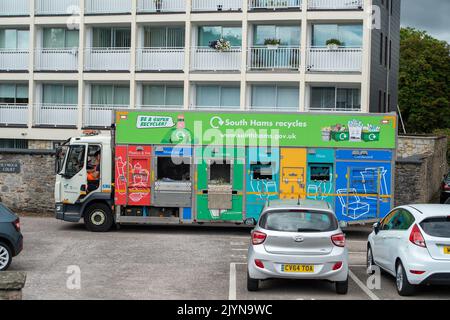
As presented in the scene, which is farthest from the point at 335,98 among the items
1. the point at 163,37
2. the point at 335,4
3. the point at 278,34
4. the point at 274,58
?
the point at 163,37

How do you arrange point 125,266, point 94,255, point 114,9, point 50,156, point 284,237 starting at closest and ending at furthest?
point 284,237
point 125,266
point 94,255
point 50,156
point 114,9

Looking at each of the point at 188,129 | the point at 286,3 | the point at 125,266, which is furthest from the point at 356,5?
the point at 125,266

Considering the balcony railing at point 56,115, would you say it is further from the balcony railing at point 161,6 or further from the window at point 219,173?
the window at point 219,173

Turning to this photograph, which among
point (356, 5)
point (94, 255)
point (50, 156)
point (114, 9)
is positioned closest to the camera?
point (94, 255)

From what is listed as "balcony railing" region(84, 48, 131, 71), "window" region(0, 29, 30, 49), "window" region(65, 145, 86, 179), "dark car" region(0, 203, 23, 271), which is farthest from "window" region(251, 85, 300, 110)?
"dark car" region(0, 203, 23, 271)

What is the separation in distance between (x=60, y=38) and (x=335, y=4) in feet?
44.9

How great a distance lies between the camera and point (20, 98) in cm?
3525

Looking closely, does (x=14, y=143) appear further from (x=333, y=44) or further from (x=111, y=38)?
(x=333, y=44)

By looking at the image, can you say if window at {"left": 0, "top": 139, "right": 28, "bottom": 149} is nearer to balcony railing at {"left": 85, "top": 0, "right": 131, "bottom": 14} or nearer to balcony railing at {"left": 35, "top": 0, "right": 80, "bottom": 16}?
balcony railing at {"left": 35, "top": 0, "right": 80, "bottom": 16}

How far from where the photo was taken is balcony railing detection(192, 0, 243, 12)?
32.2m

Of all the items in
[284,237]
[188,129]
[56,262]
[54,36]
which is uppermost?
[54,36]

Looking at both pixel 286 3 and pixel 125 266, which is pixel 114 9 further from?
pixel 125 266

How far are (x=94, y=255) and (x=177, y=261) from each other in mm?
2115

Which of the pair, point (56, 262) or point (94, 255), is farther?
point (94, 255)
